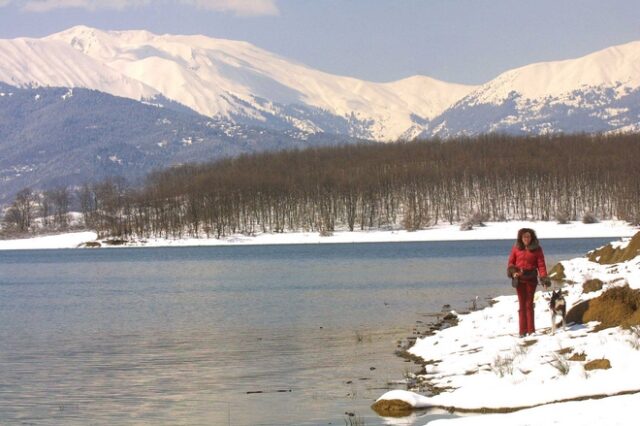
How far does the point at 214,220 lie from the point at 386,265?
87.9m

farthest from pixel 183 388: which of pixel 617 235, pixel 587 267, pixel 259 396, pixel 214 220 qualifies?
pixel 214 220

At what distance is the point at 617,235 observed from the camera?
401ft

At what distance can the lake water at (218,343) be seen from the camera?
21.4m

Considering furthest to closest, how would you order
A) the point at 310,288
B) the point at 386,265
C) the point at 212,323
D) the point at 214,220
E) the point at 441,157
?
the point at 441,157 < the point at 214,220 < the point at 386,265 < the point at 310,288 < the point at 212,323

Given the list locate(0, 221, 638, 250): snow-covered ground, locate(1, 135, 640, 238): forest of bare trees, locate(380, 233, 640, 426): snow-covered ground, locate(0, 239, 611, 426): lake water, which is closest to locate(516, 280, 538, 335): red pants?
locate(380, 233, 640, 426): snow-covered ground

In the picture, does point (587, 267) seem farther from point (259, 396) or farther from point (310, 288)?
point (259, 396)

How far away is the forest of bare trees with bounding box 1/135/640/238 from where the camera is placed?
15650cm

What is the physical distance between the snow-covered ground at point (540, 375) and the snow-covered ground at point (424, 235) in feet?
339

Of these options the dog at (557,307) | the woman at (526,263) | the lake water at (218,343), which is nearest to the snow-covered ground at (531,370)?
the dog at (557,307)

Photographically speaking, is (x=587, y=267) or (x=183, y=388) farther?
(x=587, y=267)

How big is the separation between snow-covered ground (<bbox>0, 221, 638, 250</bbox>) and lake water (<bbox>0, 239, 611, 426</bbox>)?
215 feet

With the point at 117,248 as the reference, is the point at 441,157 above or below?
above

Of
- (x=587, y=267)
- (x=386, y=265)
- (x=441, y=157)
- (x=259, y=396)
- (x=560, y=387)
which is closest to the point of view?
(x=560, y=387)

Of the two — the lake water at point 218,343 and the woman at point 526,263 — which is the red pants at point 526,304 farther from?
the lake water at point 218,343
